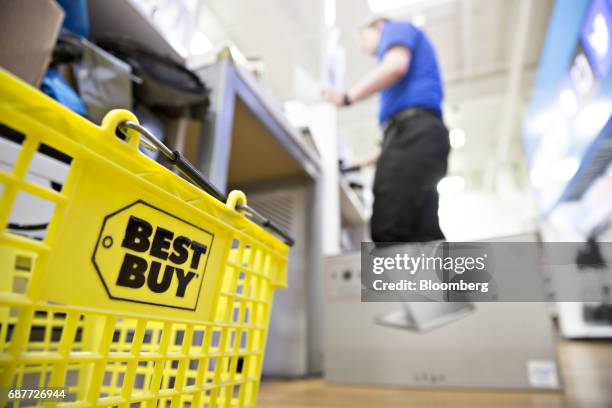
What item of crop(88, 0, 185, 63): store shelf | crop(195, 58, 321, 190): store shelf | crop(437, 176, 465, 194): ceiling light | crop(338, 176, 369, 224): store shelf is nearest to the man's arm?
crop(195, 58, 321, 190): store shelf

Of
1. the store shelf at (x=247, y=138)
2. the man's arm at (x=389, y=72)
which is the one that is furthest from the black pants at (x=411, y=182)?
the store shelf at (x=247, y=138)

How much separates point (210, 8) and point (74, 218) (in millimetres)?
3606

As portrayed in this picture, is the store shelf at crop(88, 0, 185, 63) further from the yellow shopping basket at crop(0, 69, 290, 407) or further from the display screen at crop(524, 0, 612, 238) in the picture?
the display screen at crop(524, 0, 612, 238)

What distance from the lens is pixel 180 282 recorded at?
1.24 ft

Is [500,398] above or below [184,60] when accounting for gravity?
below

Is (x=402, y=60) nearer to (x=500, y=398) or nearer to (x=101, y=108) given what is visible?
(x=101, y=108)

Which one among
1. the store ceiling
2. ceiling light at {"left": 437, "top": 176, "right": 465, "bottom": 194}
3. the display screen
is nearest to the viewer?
the display screen

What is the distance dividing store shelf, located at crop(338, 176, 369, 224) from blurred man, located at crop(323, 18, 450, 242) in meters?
0.80

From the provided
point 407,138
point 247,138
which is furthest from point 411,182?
point 247,138

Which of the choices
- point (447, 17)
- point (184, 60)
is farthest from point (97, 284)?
point (447, 17)

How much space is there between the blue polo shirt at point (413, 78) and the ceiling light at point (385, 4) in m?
2.23

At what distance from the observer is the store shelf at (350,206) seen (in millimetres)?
2174

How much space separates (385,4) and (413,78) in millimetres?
2428

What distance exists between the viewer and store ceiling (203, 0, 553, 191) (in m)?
3.33
